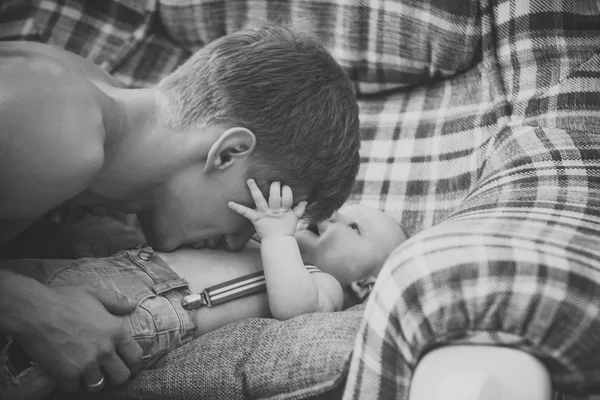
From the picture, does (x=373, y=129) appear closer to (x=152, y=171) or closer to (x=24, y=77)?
(x=152, y=171)

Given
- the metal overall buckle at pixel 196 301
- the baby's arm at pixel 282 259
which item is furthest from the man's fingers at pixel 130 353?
the baby's arm at pixel 282 259

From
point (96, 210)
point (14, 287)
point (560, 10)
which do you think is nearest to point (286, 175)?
point (96, 210)

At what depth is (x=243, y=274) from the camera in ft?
3.48

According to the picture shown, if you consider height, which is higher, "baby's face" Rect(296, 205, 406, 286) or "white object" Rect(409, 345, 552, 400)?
"white object" Rect(409, 345, 552, 400)

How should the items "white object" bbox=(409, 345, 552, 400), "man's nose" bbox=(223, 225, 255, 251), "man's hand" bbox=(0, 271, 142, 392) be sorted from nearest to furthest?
"white object" bbox=(409, 345, 552, 400) < "man's hand" bbox=(0, 271, 142, 392) < "man's nose" bbox=(223, 225, 255, 251)

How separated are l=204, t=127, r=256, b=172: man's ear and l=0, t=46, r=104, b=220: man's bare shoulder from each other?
0.19 metres

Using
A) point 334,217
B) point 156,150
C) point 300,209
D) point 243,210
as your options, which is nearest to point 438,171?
point 334,217

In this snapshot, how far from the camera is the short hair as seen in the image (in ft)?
3.22

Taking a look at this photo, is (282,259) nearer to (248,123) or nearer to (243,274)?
(243,274)

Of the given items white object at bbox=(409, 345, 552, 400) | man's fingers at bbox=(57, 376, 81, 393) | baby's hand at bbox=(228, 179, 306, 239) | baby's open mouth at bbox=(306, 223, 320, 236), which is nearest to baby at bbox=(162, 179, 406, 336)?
baby's hand at bbox=(228, 179, 306, 239)

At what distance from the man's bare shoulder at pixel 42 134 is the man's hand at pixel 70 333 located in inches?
4.0

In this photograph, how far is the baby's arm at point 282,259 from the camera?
1.00 m

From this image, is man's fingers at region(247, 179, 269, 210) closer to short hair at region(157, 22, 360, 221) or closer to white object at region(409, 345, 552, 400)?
Result: short hair at region(157, 22, 360, 221)

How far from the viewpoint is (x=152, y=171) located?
99 centimetres
